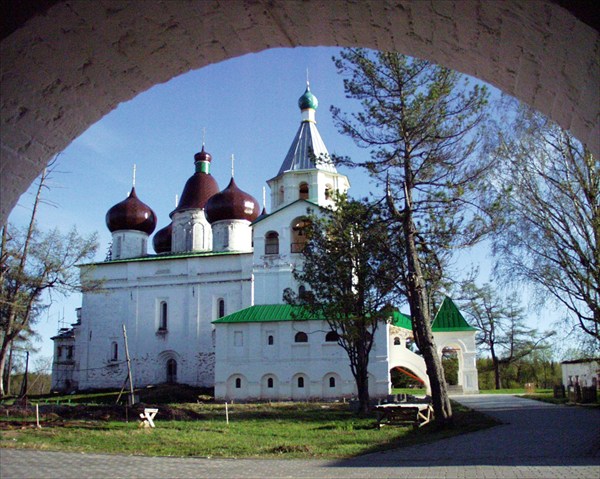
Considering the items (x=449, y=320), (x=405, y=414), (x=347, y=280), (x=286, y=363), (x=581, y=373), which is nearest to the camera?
(x=405, y=414)

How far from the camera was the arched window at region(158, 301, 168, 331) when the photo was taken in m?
42.2

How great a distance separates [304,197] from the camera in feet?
134

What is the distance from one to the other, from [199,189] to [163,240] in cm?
529

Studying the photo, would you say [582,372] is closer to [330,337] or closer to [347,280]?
[330,337]

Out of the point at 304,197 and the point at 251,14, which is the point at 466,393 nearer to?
the point at 304,197

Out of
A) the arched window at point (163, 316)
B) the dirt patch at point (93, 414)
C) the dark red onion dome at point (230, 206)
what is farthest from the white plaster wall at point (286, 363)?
the dirt patch at point (93, 414)

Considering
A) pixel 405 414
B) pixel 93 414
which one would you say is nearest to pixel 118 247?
pixel 93 414

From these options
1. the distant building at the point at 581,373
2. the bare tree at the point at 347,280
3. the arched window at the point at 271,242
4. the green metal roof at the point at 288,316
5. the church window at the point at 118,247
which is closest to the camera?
the bare tree at the point at 347,280

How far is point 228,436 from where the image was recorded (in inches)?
632

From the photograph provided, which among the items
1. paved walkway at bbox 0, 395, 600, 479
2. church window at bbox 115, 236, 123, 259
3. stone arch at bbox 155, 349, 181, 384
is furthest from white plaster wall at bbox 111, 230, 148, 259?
paved walkway at bbox 0, 395, 600, 479

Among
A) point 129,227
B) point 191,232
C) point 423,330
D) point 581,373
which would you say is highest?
point 129,227

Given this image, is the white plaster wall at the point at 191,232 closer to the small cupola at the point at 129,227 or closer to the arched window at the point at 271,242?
the small cupola at the point at 129,227

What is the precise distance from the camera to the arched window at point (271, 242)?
39.3 meters

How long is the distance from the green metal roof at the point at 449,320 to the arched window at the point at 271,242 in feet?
35.1
